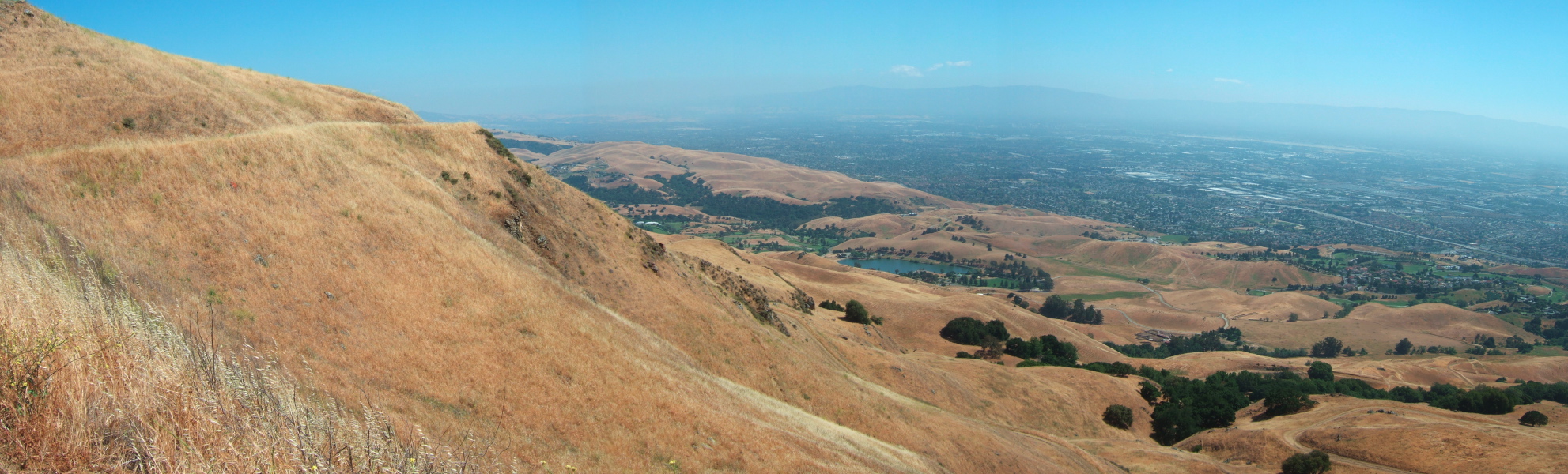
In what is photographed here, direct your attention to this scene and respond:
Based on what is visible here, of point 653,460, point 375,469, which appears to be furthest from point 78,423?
point 653,460

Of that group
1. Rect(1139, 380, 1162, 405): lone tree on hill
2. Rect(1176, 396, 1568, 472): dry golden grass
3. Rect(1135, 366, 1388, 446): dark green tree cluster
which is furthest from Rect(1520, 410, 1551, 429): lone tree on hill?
Rect(1139, 380, 1162, 405): lone tree on hill

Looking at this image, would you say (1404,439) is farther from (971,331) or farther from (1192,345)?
(1192,345)

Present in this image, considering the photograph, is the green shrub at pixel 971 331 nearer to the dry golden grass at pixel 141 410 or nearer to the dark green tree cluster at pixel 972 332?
the dark green tree cluster at pixel 972 332

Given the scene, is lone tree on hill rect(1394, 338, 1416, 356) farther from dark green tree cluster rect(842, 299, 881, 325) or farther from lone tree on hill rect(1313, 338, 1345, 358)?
dark green tree cluster rect(842, 299, 881, 325)

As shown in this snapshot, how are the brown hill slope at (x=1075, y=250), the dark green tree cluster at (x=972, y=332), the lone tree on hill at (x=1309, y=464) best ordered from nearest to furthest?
the lone tree on hill at (x=1309, y=464) < the dark green tree cluster at (x=972, y=332) < the brown hill slope at (x=1075, y=250)

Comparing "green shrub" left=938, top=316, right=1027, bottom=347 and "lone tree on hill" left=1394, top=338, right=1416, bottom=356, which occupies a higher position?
"green shrub" left=938, top=316, right=1027, bottom=347

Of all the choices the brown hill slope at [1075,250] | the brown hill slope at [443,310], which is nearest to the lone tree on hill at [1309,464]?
the brown hill slope at [443,310]
